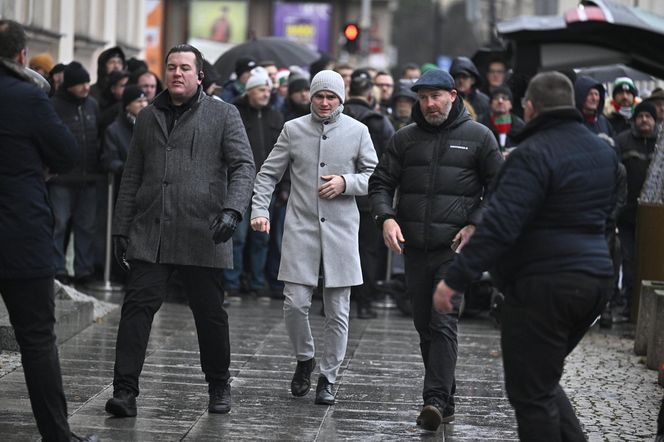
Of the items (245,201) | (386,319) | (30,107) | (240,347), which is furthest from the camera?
(386,319)

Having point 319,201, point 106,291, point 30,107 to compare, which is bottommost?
point 106,291

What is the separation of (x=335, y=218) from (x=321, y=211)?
0.10 m

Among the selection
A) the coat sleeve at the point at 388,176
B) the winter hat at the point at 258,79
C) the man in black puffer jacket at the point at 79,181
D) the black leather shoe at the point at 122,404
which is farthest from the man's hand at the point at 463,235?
the man in black puffer jacket at the point at 79,181

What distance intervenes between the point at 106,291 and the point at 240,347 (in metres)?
3.55

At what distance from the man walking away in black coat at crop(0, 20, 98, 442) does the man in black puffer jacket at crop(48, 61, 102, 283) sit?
691cm

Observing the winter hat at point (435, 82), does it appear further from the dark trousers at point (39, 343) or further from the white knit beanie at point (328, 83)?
the dark trousers at point (39, 343)

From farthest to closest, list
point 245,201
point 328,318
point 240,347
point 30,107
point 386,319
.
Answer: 1. point 386,319
2. point 240,347
3. point 328,318
4. point 245,201
5. point 30,107

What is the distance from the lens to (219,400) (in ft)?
28.2

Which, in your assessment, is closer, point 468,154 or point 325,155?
point 468,154

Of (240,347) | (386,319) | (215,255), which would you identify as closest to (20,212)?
(215,255)

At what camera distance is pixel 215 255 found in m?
8.52

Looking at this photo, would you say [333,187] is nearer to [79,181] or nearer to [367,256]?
[367,256]

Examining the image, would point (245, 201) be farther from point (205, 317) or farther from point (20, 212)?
point (20, 212)

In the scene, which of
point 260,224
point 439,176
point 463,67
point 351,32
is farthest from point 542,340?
point 351,32
